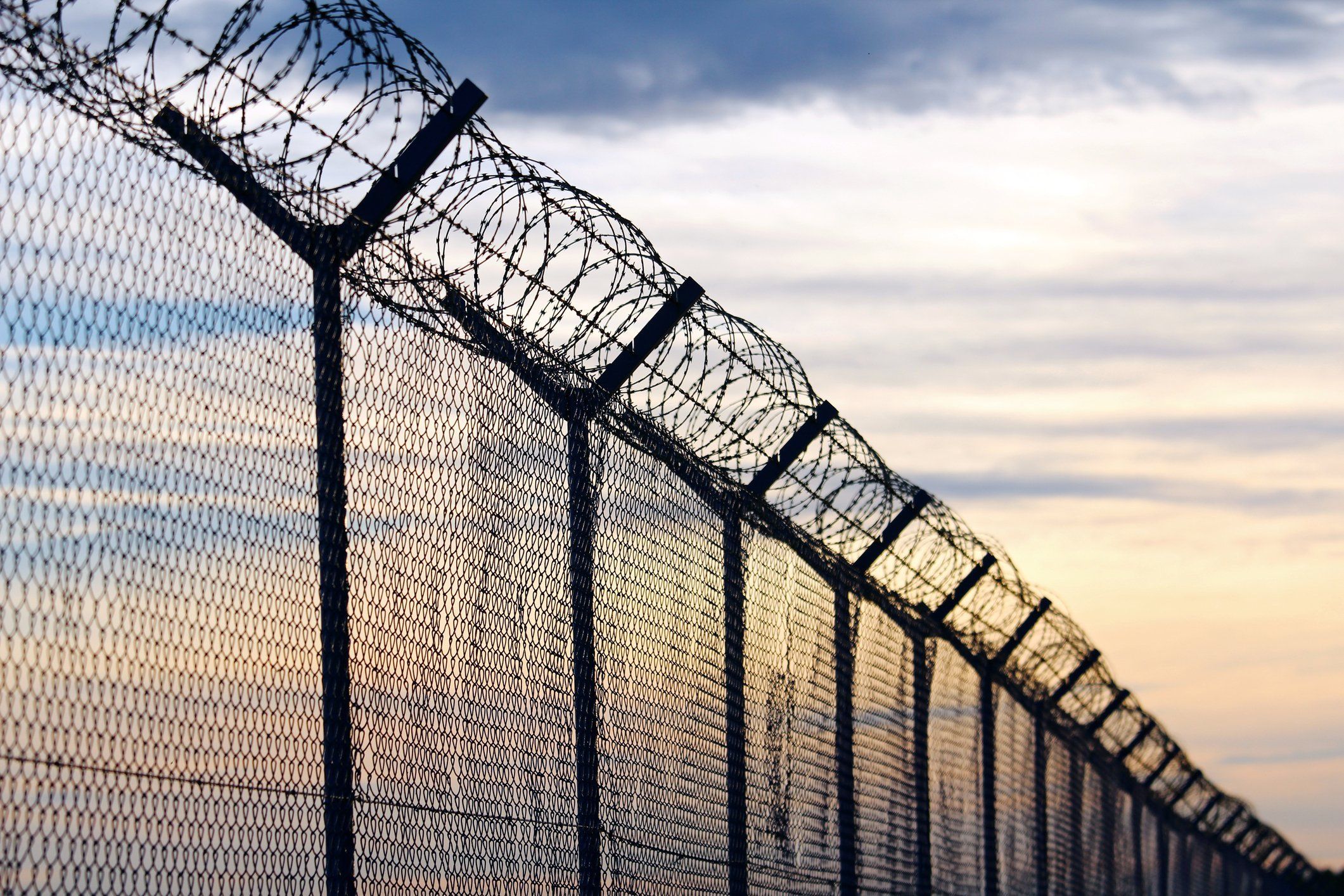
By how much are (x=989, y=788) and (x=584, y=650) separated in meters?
5.37

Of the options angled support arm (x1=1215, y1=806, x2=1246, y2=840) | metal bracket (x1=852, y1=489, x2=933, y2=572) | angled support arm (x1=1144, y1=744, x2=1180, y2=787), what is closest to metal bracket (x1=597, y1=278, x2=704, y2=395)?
metal bracket (x1=852, y1=489, x2=933, y2=572)

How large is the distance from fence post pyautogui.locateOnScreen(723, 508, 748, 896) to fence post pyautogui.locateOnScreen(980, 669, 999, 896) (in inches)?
159

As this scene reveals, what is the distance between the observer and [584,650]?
3.79 meters

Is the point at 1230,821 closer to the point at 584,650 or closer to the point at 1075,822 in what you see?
the point at 1075,822

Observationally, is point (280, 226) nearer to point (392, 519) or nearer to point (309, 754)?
point (392, 519)

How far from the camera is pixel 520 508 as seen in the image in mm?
3568

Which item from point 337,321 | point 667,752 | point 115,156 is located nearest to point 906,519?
point 667,752

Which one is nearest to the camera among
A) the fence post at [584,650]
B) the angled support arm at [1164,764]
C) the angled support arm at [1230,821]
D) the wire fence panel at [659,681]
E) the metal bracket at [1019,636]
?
the fence post at [584,650]

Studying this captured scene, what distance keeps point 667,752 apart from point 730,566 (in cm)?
79

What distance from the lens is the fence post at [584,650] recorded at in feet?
11.9

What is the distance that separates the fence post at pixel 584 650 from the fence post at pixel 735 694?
1022 millimetres

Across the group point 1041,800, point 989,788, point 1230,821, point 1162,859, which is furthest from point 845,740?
point 1230,821

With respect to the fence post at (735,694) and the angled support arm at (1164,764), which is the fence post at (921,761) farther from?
the angled support arm at (1164,764)

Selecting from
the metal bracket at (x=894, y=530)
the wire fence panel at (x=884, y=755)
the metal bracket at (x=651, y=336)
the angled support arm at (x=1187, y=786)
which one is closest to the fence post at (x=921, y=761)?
the wire fence panel at (x=884, y=755)
